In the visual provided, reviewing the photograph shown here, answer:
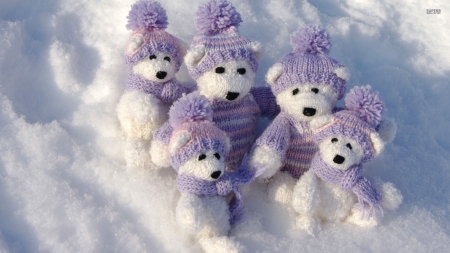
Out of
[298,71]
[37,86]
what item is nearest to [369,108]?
[298,71]

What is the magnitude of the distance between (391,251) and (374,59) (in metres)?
1.13

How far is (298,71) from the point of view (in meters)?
1.64

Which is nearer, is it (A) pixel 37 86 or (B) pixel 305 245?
(B) pixel 305 245

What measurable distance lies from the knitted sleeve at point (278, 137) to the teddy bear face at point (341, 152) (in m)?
0.13

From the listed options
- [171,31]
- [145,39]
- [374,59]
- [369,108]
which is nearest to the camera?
[369,108]

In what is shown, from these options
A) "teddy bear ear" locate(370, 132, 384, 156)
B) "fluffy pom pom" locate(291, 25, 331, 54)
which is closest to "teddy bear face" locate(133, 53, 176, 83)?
"fluffy pom pom" locate(291, 25, 331, 54)

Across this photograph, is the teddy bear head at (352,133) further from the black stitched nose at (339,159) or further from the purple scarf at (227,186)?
the purple scarf at (227,186)

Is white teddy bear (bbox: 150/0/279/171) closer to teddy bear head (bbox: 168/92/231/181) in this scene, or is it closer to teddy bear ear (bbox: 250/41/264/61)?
teddy bear ear (bbox: 250/41/264/61)

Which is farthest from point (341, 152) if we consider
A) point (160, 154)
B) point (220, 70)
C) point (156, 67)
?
point (156, 67)

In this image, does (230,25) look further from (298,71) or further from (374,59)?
(374,59)

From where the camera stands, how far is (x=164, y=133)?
1.56 metres

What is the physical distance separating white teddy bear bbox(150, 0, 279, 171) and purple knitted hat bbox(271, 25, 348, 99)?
0.35 feet

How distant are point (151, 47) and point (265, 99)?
17.5 inches

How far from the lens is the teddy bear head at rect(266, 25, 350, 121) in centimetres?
160
